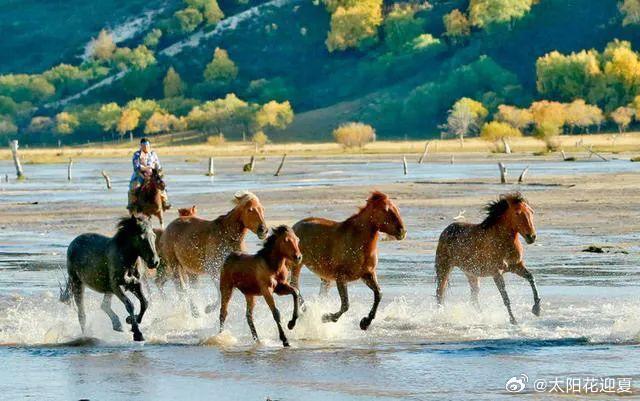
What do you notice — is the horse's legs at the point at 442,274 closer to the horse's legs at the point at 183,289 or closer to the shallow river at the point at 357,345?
the shallow river at the point at 357,345

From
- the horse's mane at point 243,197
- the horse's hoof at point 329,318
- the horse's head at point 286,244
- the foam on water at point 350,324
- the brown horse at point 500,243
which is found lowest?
the foam on water at point 350,324

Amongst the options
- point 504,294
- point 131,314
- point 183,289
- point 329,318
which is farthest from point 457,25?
point 131,314

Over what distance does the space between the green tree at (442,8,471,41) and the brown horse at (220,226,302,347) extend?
504 ft

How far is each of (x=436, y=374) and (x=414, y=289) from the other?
274 inches

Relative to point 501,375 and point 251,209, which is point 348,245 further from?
point 501,375

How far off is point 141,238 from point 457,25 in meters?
155

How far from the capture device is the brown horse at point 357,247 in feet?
54.6

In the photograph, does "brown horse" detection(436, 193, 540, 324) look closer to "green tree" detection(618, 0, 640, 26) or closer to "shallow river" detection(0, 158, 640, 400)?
"shallow river" detection(0, 158, 640, 400)

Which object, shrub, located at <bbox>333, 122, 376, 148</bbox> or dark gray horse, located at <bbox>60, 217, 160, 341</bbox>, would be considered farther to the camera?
shrub, located at <bbox>333, 122, 376, 148</bbox>

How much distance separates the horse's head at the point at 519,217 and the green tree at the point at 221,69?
170 meters

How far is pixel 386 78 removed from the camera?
167 meters

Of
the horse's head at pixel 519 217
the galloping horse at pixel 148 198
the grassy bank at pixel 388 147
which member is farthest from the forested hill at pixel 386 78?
the horse's head at pixel 519 217

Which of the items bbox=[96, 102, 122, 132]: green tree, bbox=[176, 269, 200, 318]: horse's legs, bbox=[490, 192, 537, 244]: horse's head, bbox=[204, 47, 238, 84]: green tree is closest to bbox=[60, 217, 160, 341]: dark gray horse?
bbox=[176, 269, 200, 318]: horse's legs

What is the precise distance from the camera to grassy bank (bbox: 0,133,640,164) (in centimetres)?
9719
